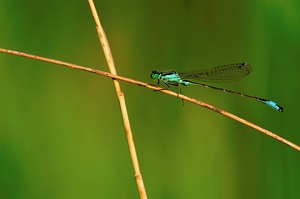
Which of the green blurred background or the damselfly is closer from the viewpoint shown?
the green blurred background

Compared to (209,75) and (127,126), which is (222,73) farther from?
(127,126)

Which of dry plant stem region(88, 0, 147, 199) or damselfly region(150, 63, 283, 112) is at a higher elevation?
damselfly region(150, 63, 283, 112)

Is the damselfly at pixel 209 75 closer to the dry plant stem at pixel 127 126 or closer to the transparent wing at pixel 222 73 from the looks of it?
the transparent wing at pixel 222 73

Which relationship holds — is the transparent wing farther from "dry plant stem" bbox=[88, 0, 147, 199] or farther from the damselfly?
"dry plant stem" bbox=[88, 0, 147, 199]

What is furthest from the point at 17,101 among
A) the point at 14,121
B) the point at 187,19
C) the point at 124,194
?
the point at 187,19

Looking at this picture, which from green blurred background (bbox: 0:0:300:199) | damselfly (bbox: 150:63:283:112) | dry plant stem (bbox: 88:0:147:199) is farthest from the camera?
damselfly (bbox: 150:63:283:112)

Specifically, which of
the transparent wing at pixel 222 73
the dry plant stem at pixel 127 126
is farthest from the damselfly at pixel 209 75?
the dry plant stem at pixel 127 126

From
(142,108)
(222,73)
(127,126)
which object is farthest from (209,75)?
(127,126)

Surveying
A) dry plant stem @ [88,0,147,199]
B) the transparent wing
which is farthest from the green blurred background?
dry plant stem @ [88,0,147,199]
